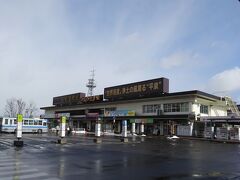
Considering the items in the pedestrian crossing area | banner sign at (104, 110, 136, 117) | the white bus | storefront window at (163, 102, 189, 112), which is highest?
storefront window at (163, 102, 189, 112)

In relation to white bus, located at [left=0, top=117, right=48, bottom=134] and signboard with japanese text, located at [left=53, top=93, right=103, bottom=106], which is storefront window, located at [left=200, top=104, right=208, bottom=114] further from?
white bus, located at [left=0, top=117, right=48, bottom=134]

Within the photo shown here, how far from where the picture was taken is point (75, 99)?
79000 millimetres

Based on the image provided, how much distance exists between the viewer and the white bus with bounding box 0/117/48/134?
48.0 meters

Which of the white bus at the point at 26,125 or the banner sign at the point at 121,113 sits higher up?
the banner sign at the point at 121,113

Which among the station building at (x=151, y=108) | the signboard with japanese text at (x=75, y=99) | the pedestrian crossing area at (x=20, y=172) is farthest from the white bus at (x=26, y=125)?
the pedestrian crossing area at (x=20, y=172)

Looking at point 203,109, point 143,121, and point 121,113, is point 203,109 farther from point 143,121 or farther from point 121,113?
point 121,113

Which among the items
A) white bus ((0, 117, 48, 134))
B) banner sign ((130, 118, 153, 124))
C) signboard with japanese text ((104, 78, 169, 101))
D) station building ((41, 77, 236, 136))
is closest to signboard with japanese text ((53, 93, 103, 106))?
station building ((41, 77, 236, 136))

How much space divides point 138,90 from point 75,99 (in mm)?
24976

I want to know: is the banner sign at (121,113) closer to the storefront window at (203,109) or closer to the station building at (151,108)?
the station building at (151,108)

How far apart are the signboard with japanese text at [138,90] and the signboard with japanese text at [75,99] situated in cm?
317

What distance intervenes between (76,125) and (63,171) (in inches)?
2525

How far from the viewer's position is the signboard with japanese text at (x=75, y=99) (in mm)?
70062

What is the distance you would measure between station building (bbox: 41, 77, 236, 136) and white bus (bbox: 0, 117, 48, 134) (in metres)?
10.1

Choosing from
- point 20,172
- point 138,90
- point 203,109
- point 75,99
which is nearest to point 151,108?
point 138,90
